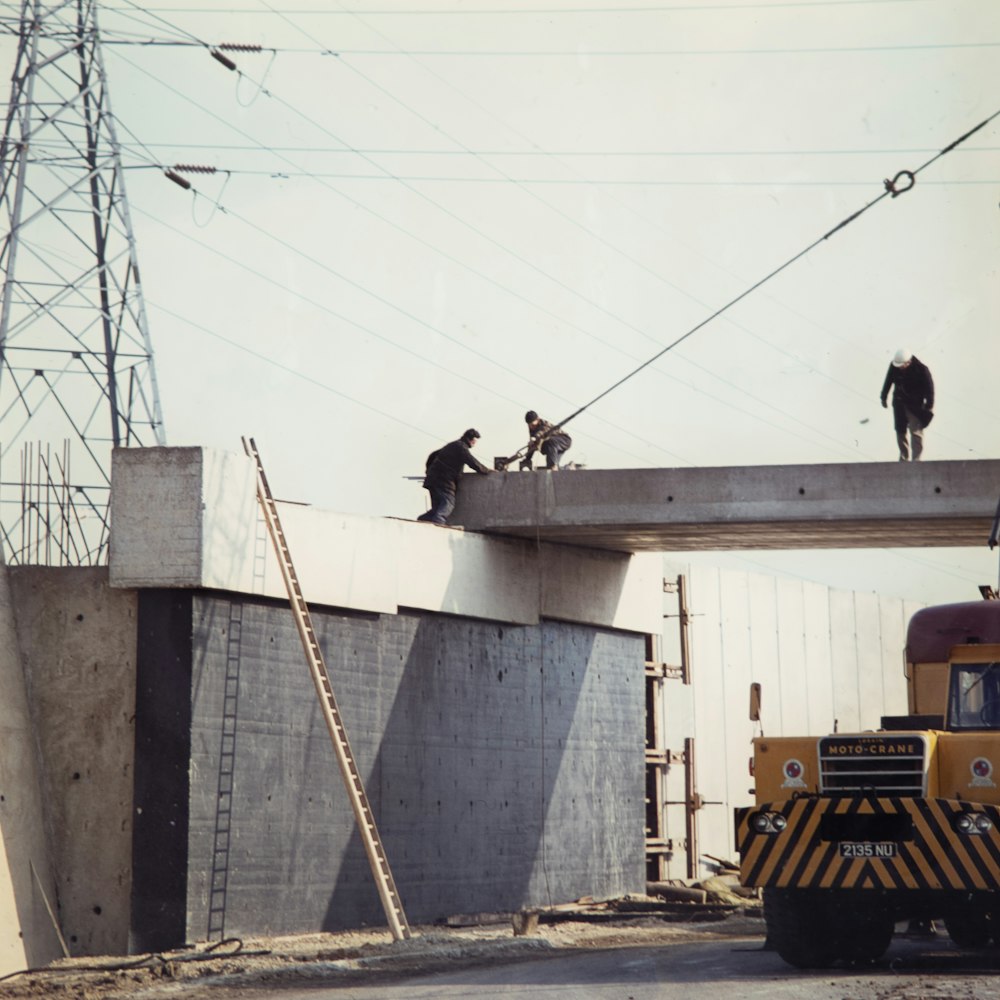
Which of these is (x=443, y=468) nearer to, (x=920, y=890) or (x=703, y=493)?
(x=703, y=493)

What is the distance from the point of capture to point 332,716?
16891mm

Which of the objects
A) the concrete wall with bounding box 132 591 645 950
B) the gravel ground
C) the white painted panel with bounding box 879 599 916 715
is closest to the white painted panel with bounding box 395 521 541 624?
the concrete wall with bounding box 132 591 645 950

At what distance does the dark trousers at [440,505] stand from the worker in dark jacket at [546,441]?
167 centimetres

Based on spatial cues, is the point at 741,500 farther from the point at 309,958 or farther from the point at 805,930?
the point at 309,958

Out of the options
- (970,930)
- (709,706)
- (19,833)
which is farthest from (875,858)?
(709,706)

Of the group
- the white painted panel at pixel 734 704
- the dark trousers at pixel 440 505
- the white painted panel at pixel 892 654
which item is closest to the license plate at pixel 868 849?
the dark trousers at pixel 440 505

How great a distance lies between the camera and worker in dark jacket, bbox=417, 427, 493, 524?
21062mm

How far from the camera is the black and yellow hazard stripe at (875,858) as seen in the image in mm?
13469

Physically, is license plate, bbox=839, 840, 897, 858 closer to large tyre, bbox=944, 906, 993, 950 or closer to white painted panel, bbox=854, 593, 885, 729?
large tyre, bbox=944, 906, 993, 950

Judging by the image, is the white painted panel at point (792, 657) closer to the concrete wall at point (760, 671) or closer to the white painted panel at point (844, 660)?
the concrete wall at point (760, 671)

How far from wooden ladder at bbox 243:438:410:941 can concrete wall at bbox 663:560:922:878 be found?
930 centimetres

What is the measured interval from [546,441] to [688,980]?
1057 cm

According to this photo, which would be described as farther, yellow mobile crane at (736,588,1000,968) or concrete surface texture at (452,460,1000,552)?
concrete surface texture at (452,460,1000,552)

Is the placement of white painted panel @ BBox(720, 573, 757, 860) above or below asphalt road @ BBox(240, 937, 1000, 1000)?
above
